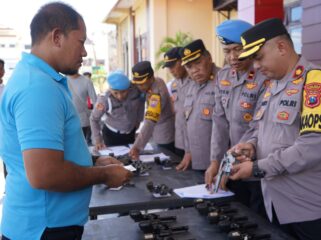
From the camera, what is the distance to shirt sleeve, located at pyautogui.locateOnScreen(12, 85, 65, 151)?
1.10 meters

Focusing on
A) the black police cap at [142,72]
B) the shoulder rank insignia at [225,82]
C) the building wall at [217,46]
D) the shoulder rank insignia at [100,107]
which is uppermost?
the building wall at [217,46]

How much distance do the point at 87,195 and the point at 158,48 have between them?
28.8ft

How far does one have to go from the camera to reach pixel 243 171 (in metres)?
1.68

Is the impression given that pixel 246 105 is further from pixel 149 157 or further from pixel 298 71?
pixel 149 157

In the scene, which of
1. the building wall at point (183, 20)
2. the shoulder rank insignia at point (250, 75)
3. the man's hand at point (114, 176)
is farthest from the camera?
the building wall at point (183, 20)

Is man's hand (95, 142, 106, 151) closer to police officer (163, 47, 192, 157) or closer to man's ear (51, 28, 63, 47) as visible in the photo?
police officer (163, 47, 192, 157)

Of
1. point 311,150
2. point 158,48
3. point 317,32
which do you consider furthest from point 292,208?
point 158,48

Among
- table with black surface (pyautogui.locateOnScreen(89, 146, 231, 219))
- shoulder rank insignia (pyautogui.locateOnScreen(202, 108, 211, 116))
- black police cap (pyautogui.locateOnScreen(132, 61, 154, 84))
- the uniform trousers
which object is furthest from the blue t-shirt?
black police cap (pyautogui.locateOnScreen(132, 61, 154, 84))

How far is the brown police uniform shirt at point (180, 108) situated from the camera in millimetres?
3188

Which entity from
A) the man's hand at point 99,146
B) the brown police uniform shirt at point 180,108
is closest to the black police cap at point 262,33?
the brown police uniform shirt at point 180,108

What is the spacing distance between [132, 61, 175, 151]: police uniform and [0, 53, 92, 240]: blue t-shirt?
1.87 meters

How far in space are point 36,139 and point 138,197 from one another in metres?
1.05

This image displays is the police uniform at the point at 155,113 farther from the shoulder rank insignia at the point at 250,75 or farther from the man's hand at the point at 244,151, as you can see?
the man's hand at the point at 244,151

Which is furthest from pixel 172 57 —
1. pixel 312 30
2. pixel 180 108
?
pixel 312 30
